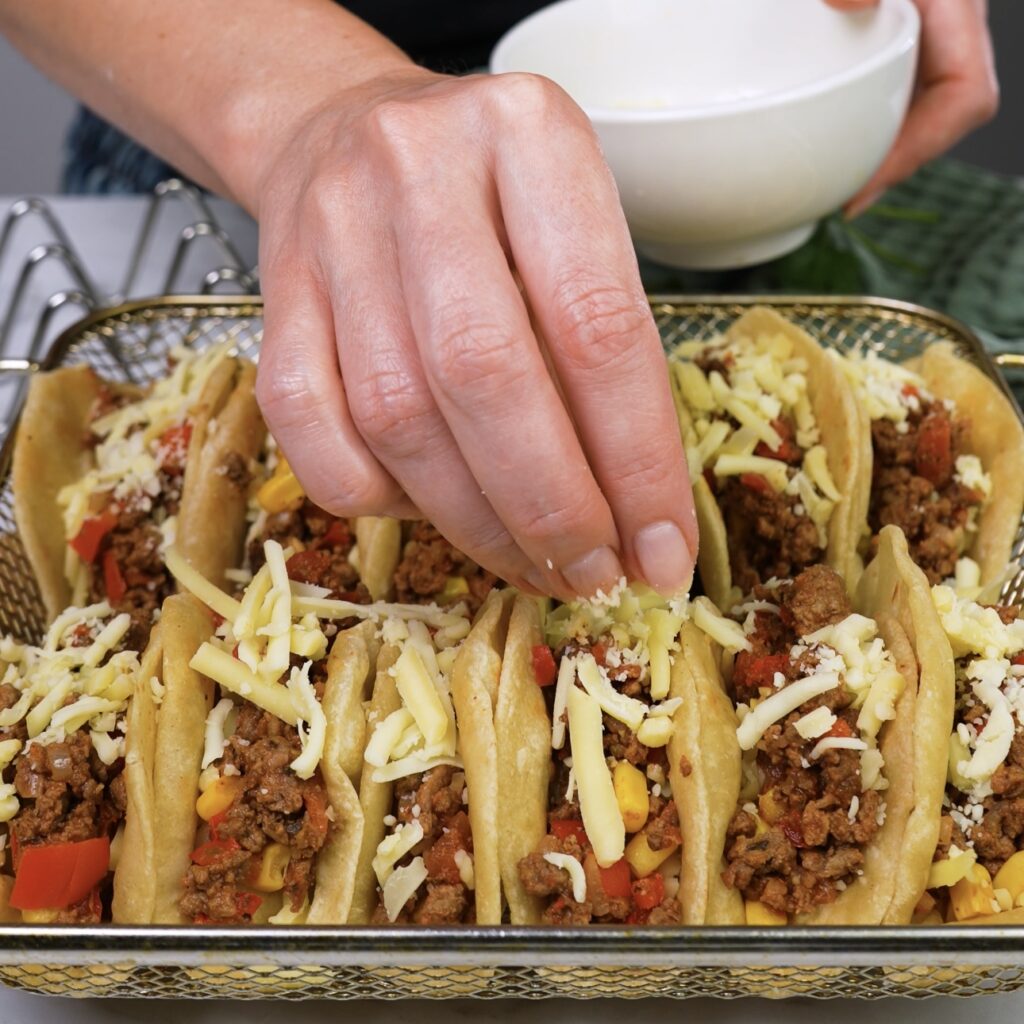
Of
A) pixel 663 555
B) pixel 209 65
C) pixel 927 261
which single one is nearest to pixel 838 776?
pixel 663 555

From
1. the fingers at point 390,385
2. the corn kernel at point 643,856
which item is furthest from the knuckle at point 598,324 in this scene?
the corn kernel at point 643,856

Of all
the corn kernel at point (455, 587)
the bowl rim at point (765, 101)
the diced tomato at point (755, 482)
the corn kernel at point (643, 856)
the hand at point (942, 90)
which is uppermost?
the bowl rim at point (765, 101)

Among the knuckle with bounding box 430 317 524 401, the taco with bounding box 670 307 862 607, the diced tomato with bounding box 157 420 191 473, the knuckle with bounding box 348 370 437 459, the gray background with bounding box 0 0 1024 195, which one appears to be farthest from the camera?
the gray background with bounding box 0 0 1024 195

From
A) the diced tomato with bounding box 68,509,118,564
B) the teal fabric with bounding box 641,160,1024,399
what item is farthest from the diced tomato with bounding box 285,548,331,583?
Answer: the teal fabric with bounding box 641,160,1024,399

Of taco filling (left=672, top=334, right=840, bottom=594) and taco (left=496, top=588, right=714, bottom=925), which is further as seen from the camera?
taco filling (left=672, top=334, right=840, bottom=594)

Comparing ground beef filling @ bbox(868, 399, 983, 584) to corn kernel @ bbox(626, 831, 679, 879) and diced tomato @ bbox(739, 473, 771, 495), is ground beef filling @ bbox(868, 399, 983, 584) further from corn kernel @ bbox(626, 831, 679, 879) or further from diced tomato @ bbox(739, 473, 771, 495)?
corn kernel @ bbox(626, 831, 679, 879)

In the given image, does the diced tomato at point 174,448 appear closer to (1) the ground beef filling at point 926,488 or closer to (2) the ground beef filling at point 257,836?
(2) the ground beef filling at point 257,836

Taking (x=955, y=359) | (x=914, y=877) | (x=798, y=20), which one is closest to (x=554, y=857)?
(x=914, y=877)
